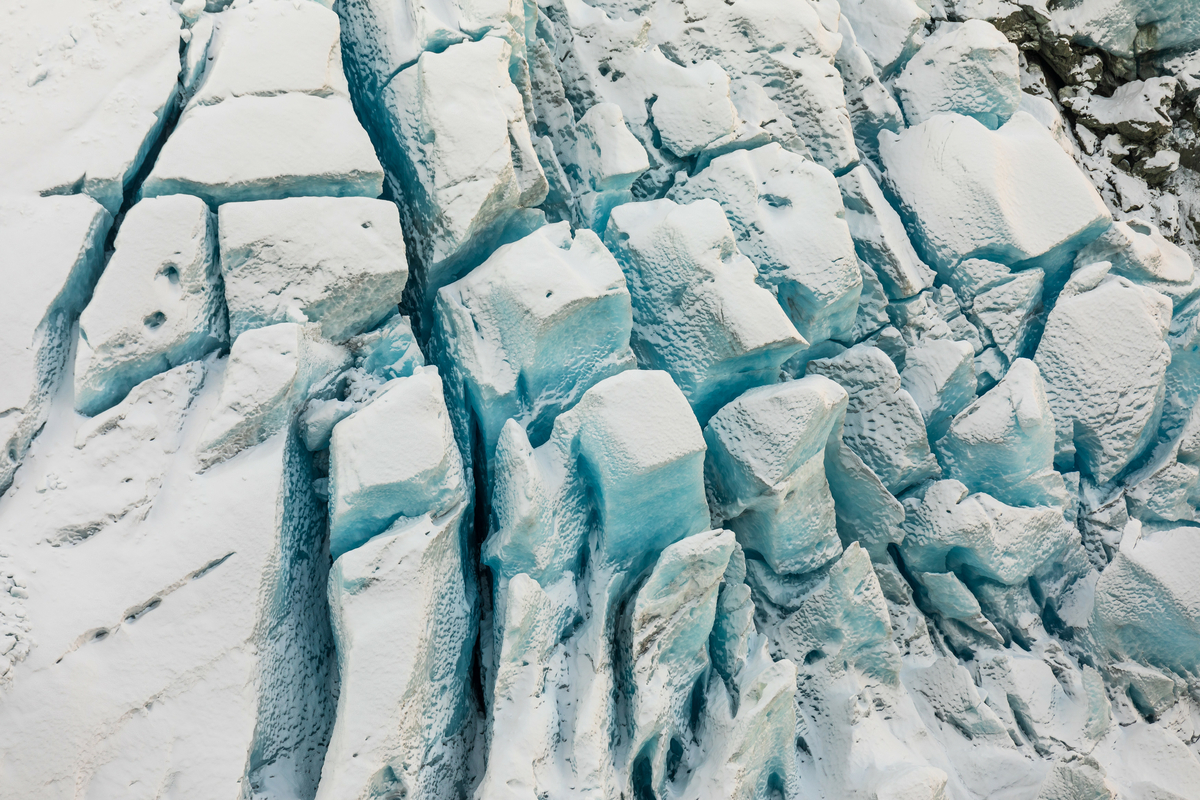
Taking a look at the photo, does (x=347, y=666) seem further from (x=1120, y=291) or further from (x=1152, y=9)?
(x=1152, y=9)

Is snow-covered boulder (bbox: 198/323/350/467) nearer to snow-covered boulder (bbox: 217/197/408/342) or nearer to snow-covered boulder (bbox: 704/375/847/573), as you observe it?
snow-covered boulder (bbox: 217/197/408/342)

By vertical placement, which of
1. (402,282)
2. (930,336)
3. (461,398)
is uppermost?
(402,282)

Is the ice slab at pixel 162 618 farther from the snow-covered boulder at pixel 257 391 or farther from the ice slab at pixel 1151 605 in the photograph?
the ice slab at pixel 1151 605

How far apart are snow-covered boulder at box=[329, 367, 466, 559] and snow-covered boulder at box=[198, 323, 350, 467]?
20 centimetres

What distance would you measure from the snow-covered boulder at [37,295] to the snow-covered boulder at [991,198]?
134 inches

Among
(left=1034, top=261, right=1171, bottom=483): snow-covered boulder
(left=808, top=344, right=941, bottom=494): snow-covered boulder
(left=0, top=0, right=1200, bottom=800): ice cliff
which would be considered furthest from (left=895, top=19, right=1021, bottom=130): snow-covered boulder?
(left=808, top=344, right=941, bottom=494): snow-covered boulder

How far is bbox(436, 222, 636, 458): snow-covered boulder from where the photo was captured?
323 centimetres

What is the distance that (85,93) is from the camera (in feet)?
10.2

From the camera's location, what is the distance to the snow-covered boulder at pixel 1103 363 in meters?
4.17

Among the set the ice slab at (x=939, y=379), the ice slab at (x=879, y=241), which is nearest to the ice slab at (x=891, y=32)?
the ice slab at (x=879, y=241)

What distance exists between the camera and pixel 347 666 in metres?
2.77

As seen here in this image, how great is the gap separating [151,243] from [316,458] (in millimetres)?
871

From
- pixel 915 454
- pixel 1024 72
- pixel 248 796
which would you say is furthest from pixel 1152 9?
pixel 248 796

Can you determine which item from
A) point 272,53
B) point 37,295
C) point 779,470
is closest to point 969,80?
point 779,470
